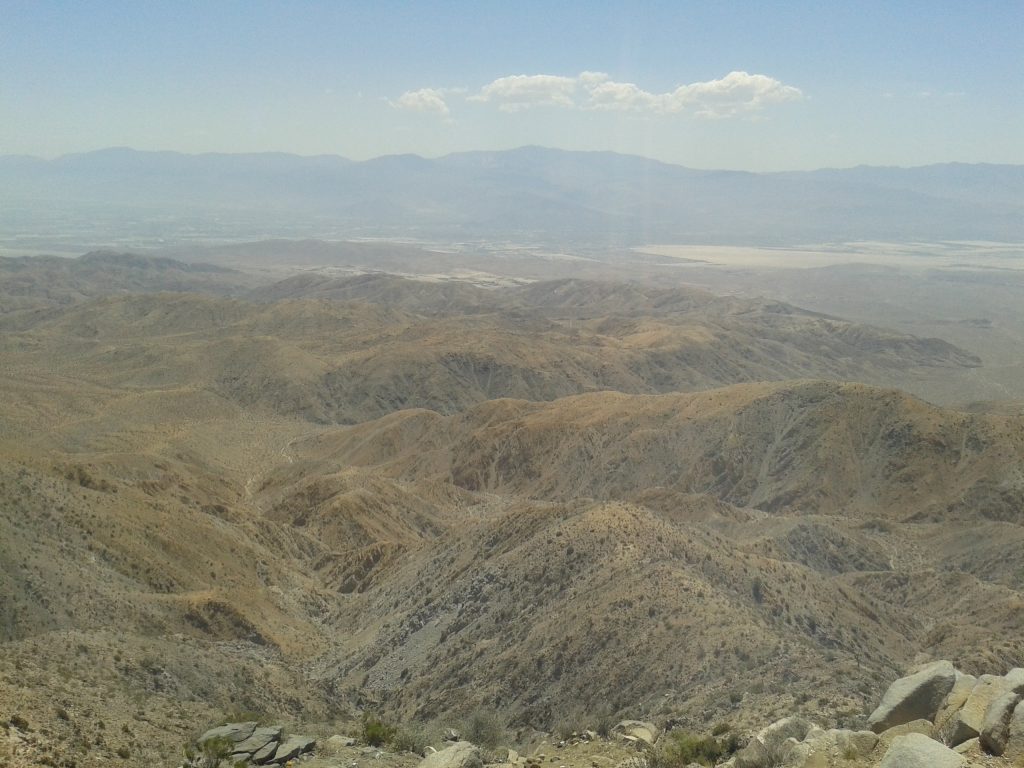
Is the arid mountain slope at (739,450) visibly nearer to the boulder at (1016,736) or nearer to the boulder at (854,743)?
the boulder at (854,743)

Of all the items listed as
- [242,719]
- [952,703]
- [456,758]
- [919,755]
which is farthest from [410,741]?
[919,755]

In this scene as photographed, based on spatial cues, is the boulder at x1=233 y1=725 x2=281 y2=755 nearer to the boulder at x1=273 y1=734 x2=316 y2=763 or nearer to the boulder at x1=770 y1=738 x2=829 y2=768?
the boulder at x1=273 y1=734 x2=316 y2=763

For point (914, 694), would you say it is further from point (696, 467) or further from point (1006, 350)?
point (1006, 350)

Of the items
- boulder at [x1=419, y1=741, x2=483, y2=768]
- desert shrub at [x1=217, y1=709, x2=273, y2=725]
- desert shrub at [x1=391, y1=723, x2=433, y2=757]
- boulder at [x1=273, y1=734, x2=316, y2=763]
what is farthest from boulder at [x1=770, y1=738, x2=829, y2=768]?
desert shrub at [x1=217, y1=709, x2=273, y2=725]

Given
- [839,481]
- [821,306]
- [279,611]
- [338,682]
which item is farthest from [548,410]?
[821,306]

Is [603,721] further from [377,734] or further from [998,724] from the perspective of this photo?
[998,724]

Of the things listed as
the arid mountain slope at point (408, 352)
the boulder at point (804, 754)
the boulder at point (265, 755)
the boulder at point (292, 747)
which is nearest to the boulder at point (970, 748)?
the boulder at point (804, 754)
